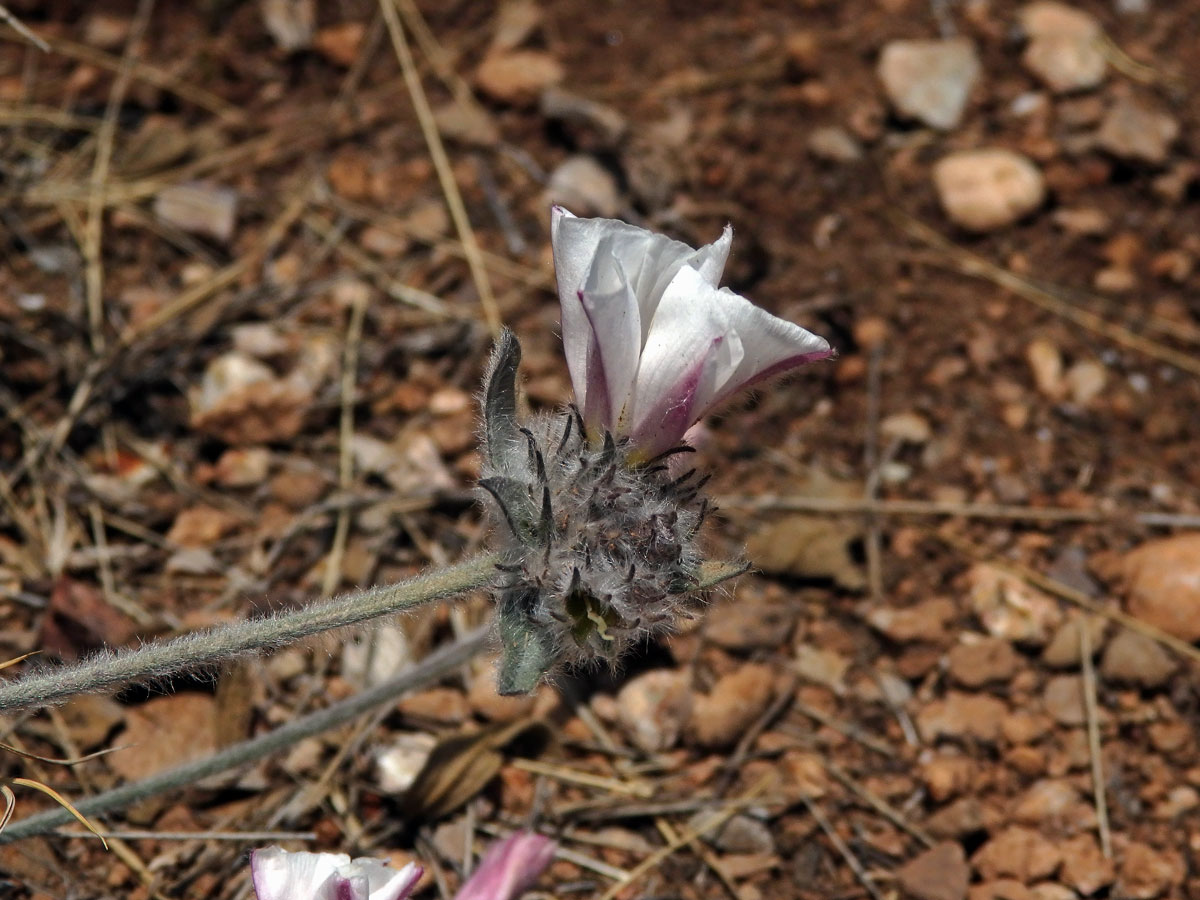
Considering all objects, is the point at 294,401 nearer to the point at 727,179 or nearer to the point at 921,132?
the point at 727,179

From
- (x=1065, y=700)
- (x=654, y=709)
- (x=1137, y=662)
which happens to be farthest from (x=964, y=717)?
(x=654, y=709)

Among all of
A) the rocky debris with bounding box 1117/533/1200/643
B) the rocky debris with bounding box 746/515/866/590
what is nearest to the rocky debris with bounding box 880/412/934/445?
the rocky debris with bounding box 746/515/866/590

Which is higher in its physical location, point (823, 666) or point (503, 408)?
point (503, 408)

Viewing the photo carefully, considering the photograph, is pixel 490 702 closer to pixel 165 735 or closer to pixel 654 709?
pixel 654 709

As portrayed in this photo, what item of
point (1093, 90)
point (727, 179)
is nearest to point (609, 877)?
point (727, 179)

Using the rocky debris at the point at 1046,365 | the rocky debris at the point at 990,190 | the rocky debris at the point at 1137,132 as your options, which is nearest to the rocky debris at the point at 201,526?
the rocky debris at the point at 1046,365
